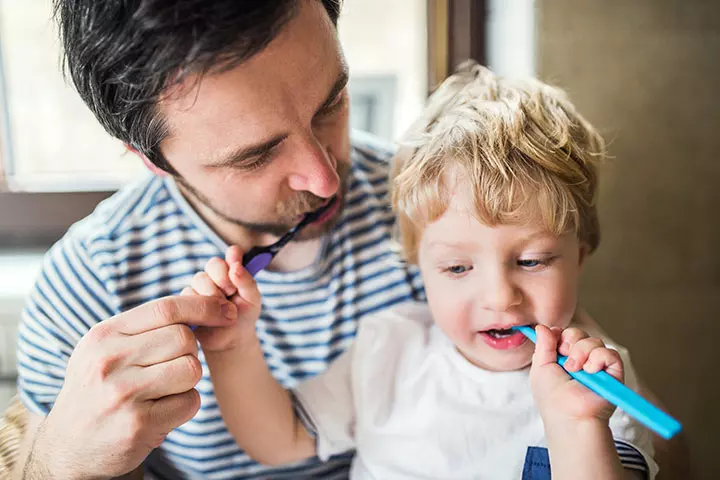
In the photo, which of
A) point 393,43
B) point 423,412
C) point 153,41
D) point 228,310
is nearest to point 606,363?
point 423,412

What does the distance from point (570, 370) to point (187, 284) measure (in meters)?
0.62

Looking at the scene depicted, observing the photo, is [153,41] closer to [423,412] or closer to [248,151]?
[248,151]

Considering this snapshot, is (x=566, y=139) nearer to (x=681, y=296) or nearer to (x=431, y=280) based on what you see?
(x=431, y=280)

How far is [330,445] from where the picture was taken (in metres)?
1.00

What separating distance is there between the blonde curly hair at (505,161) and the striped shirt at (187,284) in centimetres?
18

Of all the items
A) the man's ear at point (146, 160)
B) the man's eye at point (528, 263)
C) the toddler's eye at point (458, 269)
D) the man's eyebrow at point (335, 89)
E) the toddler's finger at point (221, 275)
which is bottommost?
the toddler's finger at point (221, 275)

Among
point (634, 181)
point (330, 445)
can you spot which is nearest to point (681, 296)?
point (634, 181)

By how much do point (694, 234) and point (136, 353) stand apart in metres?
1.03

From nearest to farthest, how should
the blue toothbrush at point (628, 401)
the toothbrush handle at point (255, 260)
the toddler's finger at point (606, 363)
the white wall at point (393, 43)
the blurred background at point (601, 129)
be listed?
the blue toothbrush at point (628, 401), the toddler's finger at point (606, 363), the toothbrush handle at point (255, 260), the blurred background at point (601, 129), the white wall at point (393, 43)

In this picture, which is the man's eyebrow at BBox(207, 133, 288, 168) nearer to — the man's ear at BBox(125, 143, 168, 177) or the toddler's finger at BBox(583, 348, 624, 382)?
the man's ear at BBox(125, 143, 168, 177)

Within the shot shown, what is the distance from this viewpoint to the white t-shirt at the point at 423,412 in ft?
2.90

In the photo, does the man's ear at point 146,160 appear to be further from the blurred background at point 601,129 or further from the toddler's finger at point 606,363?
the toddler's finger at point 606,363

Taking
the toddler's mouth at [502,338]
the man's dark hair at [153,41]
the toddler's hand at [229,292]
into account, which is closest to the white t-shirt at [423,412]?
the toddler's mouth at [502,338]

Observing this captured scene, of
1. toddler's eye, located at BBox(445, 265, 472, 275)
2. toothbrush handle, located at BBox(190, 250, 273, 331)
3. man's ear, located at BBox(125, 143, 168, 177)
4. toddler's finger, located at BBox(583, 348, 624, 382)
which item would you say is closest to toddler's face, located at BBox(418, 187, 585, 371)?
toddler's eye, located at BBox(445, 265, 472, 275)
